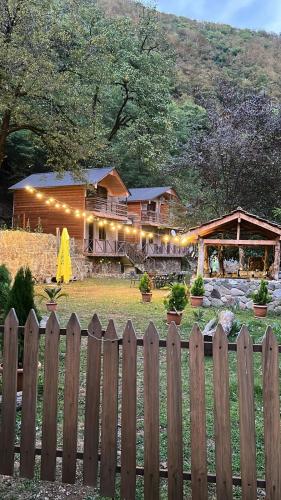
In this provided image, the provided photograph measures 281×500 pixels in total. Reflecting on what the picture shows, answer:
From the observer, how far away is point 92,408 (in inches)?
117

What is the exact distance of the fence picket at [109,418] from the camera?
2916mm

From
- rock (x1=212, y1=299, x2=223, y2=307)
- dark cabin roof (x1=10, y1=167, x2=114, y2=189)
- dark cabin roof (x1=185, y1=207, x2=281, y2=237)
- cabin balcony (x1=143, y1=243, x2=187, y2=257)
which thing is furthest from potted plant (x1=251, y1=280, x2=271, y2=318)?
cabin balcony (x1=143, y1=243, x2=187, y2=257)

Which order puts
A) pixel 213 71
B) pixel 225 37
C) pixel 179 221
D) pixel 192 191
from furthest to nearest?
pixel 225 37 → pixel 213 71 → pixel 192 191 → pixel 179 221

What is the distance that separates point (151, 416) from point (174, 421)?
0.50 feet

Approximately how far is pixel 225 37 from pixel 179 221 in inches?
2345

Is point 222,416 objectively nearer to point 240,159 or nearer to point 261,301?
point 261,301

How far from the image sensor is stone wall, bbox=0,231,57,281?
2027cm

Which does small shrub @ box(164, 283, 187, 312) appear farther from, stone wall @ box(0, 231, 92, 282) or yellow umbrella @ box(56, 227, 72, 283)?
stone wall @ box(0, 231, 92, 282)

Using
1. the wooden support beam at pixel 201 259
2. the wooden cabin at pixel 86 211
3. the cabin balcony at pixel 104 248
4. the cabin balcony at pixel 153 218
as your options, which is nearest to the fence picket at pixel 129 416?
the wooden support beam at pixel 201 259

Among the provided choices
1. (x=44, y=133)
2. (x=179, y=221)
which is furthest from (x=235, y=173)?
(x=44, y=133)

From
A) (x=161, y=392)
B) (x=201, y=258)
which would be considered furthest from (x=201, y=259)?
(x=161, y=392)

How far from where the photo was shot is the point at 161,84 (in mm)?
35625

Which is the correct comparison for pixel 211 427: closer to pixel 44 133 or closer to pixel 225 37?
pixel 44 133

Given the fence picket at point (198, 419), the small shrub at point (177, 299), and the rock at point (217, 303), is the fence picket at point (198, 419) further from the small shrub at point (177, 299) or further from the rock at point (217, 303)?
the rock at point (217, 303)
